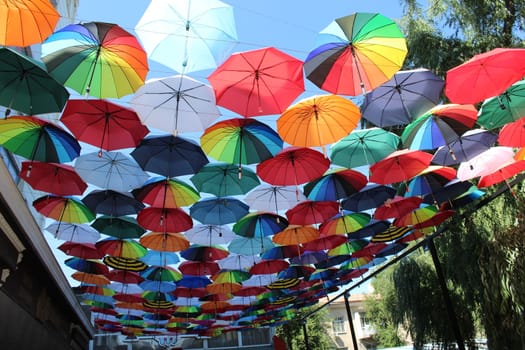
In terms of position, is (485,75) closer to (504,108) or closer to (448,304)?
(504,108)

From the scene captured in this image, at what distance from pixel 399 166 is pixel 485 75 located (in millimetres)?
2050

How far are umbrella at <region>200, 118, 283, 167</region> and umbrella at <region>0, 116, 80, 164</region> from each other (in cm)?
193

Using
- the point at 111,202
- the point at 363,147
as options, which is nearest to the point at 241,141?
the point at 363,147

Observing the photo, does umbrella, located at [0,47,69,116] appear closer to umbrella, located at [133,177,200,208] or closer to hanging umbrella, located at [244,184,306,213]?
umbrella, located at [133,177,200,208]

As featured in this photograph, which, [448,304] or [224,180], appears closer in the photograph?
[224,180]

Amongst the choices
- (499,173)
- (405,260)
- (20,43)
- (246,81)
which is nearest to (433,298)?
(405,260)

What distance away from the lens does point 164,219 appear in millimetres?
7496

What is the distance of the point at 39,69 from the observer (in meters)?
4.44

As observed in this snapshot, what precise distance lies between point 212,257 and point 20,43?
6.63 meters

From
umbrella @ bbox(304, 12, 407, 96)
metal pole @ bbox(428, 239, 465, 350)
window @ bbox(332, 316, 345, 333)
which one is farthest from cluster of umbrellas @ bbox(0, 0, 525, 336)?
window @ bbox(332, 316, 345, 333)

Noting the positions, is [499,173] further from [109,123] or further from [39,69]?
[39,69]

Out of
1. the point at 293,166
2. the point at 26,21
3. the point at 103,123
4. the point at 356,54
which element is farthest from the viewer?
the point at 293,166

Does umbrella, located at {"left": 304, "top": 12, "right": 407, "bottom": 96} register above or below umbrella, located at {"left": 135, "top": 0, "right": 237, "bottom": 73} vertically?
below

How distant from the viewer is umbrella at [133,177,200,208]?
6730 mm
